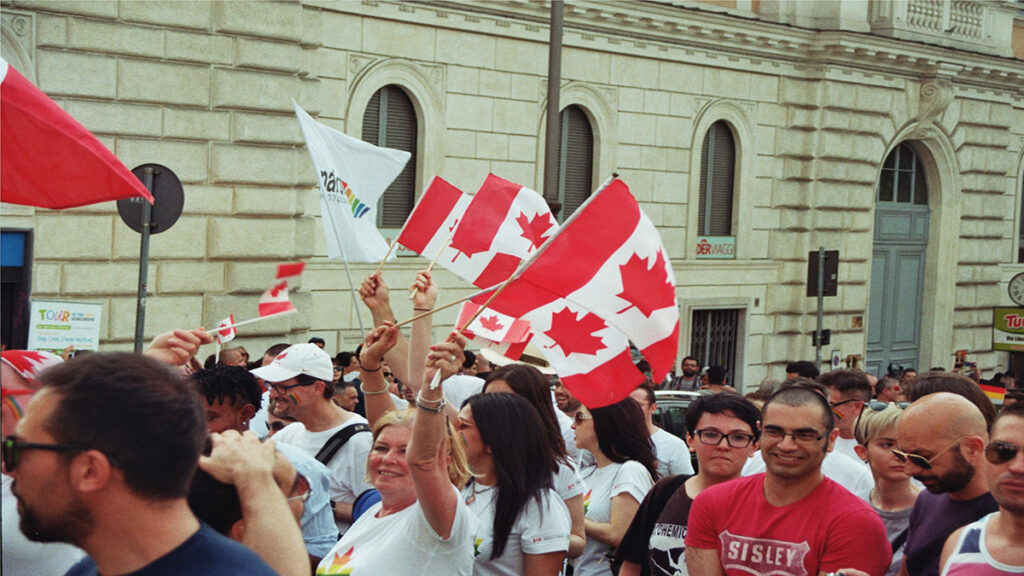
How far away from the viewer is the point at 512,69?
18234mm

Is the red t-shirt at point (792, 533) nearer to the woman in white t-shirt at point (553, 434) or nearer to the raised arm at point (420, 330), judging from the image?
the woman in white t-shirt at point (553, 434)

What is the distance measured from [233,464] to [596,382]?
2577mm

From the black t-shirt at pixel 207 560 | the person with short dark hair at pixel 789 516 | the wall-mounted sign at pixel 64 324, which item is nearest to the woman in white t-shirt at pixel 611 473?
the person with short dark hair at pixel 789 516

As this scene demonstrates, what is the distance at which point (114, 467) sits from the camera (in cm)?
255

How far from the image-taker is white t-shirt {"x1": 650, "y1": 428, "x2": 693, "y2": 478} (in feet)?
22.3

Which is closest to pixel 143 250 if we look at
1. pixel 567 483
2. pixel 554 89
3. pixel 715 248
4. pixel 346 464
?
pixel 346 464

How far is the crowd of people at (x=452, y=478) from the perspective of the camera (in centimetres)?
260

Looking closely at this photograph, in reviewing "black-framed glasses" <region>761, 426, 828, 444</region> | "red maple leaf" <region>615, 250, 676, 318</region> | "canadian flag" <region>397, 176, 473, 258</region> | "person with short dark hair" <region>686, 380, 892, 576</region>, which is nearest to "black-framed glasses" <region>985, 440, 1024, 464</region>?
"person with short dark hair" <region>686, 380, 892, 576</region>

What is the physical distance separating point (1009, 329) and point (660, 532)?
1833cm

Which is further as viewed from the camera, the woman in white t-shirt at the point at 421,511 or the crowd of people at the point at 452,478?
the woman in white t-shirt at the point at 421,511

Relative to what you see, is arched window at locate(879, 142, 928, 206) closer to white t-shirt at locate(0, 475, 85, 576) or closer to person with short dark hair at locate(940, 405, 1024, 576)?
person with short dark hair at locate(940, 405, 1024, 576)

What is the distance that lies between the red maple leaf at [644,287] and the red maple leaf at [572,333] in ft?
0.82

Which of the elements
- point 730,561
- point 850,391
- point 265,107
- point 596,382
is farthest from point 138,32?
point 730,561

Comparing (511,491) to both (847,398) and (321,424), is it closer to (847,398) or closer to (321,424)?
(321,424)
